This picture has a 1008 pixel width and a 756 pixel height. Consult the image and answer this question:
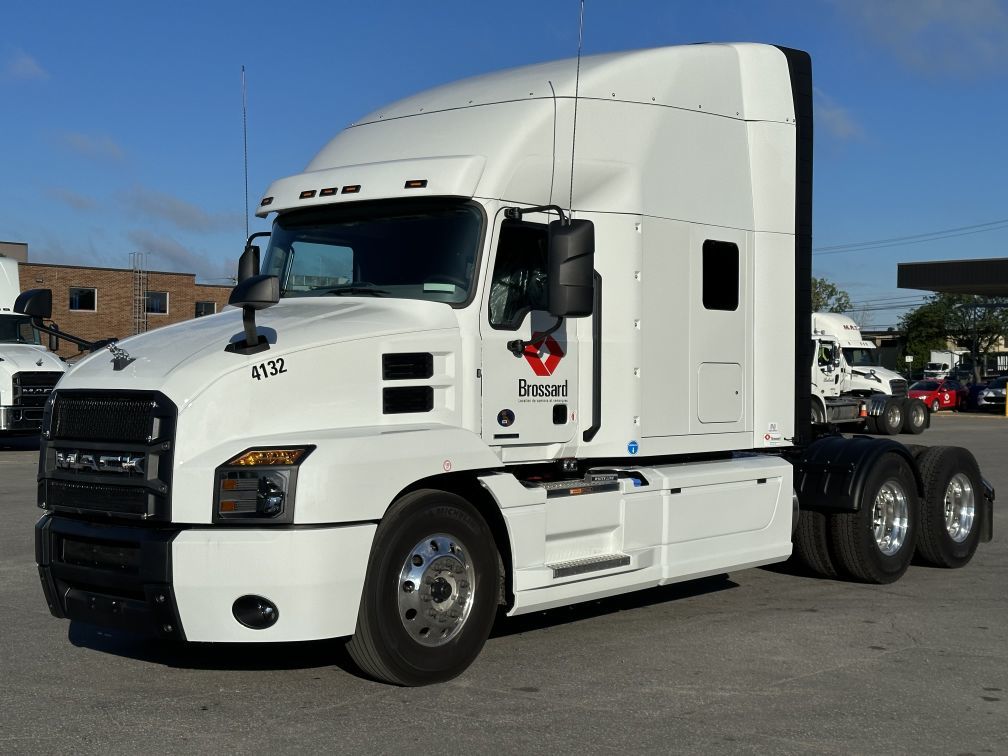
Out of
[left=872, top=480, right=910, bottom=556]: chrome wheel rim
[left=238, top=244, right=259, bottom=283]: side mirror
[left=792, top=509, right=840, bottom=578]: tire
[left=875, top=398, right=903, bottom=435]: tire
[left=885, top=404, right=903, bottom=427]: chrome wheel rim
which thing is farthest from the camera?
[left=885, top=404, right=903, bottom=427]: chrome wheel rim

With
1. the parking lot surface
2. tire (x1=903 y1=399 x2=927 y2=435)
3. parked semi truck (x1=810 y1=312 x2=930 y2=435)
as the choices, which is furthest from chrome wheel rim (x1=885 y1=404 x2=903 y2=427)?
the parking lot surface

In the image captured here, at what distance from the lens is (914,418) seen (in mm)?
33594

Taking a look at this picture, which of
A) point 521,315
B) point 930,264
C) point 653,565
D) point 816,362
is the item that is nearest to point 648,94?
point 521,315

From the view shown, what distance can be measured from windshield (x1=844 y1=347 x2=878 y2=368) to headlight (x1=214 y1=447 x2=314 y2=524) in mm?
30777

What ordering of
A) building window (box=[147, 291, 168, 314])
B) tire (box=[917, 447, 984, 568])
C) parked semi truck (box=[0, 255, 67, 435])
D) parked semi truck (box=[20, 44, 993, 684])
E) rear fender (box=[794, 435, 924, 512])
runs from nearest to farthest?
parked semi truck (box=[20, 44, 993, 684]) → rear fender (box=[794, 435, 924, 512]) → tire (box=[917, 447, 984, 568]) → parked semi truck (box=[0, 255, 67, 435]) → building window (box=[147, 291, 168, 314])

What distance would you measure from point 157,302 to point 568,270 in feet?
181

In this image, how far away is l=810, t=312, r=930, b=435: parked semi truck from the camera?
32062 millimetres

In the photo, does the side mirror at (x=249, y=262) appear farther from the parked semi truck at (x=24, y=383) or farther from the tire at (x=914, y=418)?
the tire at (x=914, y=418)

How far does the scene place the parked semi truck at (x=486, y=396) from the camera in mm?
6141

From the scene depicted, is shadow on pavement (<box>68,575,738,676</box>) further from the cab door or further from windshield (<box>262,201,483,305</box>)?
windshield (<box>262,201,483,305</box>)

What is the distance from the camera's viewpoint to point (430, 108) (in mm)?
8352

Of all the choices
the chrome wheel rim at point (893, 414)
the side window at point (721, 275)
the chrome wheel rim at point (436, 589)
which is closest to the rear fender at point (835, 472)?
the side window at point (721, 275)

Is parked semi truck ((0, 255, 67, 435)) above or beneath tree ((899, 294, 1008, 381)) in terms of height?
beneath

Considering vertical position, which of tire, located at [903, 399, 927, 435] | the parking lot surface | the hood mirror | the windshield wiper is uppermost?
the windshield wiper
